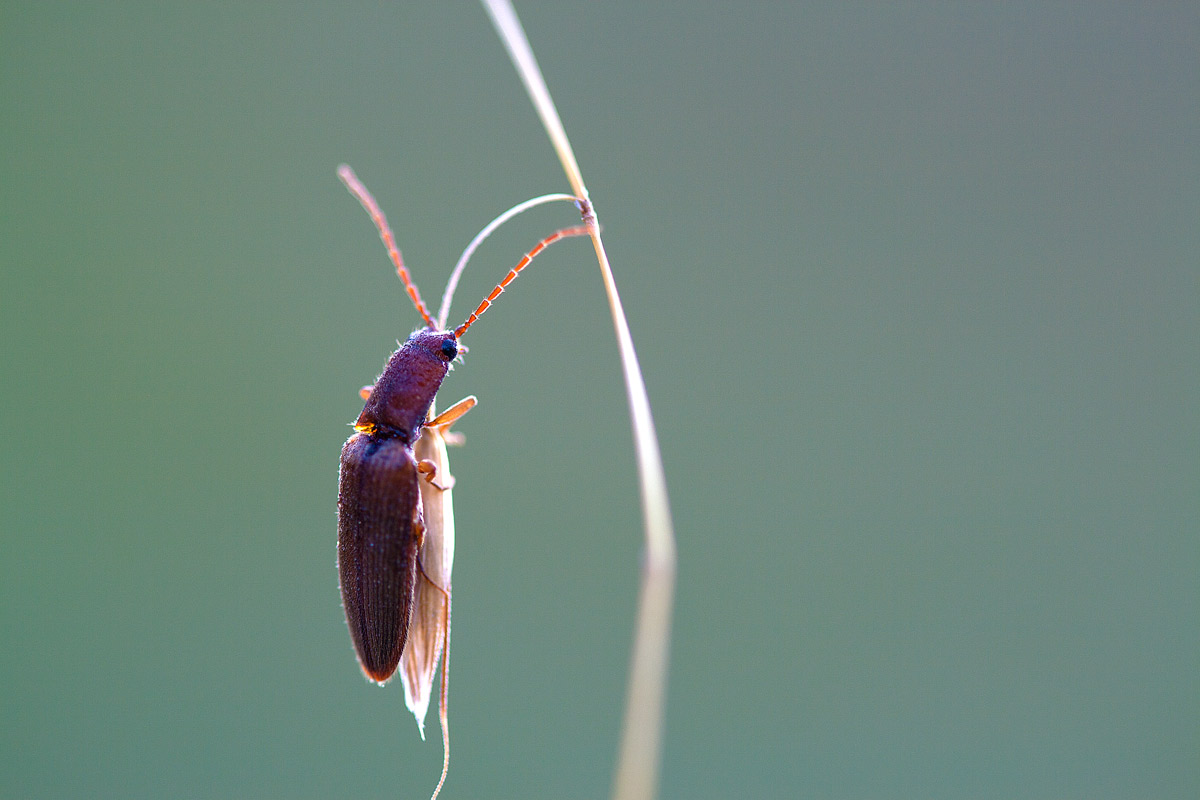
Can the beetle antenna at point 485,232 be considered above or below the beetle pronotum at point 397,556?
above

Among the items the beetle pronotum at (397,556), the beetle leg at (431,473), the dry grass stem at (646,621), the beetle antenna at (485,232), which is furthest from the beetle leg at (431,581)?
the dry grass stem at (646,621)

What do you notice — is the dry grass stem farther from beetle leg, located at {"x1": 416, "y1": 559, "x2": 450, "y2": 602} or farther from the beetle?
beetle leg, located at {"x1": 416, "y1": 559, "x2": 450, "y2": 602}

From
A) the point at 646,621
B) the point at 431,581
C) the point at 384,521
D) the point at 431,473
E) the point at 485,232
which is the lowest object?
the point at 646,621

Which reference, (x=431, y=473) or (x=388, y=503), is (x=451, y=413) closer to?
(x=431, y=473)

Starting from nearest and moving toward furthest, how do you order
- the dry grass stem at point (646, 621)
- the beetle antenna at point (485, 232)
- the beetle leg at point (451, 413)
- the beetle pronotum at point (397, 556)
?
the dry grass stem at point (646, 621) < the beetle antenna at point (485, 232) < the beetle pronotum at point (397, 556) < the beetle leg at point (451, 413)

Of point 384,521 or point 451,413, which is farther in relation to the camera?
point 451,413

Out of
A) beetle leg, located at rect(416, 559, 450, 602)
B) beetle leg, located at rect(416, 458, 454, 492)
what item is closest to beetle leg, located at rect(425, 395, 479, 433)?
beetle leg, located at rect(416, 458, 454, 492)

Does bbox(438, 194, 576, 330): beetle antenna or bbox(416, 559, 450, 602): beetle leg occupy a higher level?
bbox(438, 194, 576, 330): beetle antenna

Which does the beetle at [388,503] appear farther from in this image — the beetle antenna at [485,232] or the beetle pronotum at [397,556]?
the beetle antenna at [485,232]

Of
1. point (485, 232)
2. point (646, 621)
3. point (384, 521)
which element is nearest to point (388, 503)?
point (384, 521)

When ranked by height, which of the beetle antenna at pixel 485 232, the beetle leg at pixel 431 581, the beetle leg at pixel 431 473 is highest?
the beetle antenna at pixel 485 232
